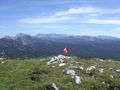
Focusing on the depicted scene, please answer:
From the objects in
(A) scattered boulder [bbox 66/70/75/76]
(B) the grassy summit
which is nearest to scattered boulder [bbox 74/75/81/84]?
(B) the grassy summit

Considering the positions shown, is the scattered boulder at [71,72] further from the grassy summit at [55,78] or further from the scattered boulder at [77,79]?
the scattered boulder at [77,79]

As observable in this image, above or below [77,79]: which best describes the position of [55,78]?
above

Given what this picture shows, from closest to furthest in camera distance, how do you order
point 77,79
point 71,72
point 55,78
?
point 77,79, point 55,78, point 71,72

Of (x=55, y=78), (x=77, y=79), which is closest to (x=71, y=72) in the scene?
(x=77, y=79)

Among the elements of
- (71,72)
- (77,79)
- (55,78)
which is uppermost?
(71,72)

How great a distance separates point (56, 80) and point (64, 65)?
5.10 meters

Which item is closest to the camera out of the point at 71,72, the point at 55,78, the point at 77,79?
the point at 77,79

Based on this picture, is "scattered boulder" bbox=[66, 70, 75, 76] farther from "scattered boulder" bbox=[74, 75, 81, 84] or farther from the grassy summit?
"scattered boulder" bbox=[74, 75, 81, 84]

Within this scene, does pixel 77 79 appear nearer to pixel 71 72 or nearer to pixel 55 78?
pixel 71 72

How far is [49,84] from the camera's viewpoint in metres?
25.0

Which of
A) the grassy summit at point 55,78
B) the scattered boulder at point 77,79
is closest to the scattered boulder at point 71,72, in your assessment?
the grassy summit at point 55,78

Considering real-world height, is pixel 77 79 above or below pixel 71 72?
below

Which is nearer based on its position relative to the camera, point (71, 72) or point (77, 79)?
point (77, 79)

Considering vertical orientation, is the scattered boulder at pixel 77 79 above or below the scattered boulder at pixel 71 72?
below
